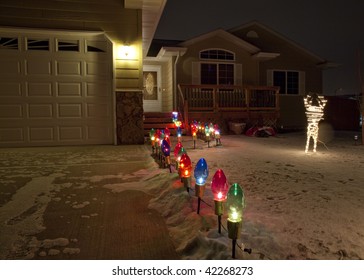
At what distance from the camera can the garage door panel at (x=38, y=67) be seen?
8.25 m

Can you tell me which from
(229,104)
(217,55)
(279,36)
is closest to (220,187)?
(229,104)

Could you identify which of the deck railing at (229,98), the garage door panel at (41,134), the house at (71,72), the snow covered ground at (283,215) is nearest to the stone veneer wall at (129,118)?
the house at (71,72)

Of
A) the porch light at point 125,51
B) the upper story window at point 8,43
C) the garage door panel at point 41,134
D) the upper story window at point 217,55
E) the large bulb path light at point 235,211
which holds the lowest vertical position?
the large bulb path light at point 235,211

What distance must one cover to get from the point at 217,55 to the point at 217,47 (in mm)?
362

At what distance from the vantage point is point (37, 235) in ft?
8.58

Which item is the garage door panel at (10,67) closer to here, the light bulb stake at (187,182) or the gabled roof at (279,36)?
the light bulb stake at (187,182)

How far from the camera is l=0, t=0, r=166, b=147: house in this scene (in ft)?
26.8

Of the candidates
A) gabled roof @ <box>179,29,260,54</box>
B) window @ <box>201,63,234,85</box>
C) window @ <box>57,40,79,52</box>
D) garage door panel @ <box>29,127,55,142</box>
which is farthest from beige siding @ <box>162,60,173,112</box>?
garage door panel @ <box>29,127,55,142</box>

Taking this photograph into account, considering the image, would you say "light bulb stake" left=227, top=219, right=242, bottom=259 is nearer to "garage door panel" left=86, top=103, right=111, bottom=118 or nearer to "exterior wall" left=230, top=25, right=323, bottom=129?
"garage door panel" left=86, top=103, right=111, bottom=118

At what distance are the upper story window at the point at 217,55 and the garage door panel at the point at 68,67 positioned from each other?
7.25 metres

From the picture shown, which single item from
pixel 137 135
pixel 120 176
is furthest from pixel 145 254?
pixel 137 135

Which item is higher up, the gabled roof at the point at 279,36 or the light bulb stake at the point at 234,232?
the gabled roof at the point at 279,36

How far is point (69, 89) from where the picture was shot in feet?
27.9

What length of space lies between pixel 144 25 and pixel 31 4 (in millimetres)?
3420
